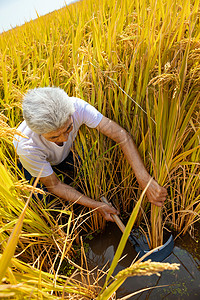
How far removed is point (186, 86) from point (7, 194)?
0.95m

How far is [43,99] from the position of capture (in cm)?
106

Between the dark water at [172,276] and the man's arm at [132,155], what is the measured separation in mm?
409

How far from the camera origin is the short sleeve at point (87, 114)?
49.4 inches

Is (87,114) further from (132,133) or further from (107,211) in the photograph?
(107,211)

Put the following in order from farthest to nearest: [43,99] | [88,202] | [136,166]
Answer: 1. [88,202]
2. [136,166]
3. [43,99]

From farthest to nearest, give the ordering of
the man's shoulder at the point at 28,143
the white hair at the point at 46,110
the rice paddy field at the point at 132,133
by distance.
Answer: the man's shoulder at the point at 28,143 → the white hair at the point at 46,110 → the rice paddy field at the point at 132,133

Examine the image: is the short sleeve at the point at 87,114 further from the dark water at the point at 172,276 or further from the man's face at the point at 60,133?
the dark water at the point at 172,276

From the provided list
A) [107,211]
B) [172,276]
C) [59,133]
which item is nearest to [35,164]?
[59,133]

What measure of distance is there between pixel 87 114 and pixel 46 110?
29cm

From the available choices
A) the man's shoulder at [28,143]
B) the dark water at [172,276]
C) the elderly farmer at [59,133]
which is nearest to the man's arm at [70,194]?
the elderly farmer at [59,133]

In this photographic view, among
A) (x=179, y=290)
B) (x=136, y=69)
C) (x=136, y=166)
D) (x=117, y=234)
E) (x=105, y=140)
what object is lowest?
(x=179, y=290)

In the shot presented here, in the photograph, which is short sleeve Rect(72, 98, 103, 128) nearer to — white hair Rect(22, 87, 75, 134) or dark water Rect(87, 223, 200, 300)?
white hair Rect(22, 87, 75, 134)

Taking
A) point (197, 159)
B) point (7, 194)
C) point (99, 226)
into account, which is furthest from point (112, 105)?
point (99, 226)

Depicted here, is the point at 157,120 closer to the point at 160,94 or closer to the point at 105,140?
the point at 160,94
